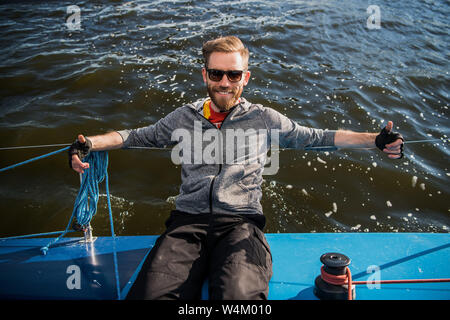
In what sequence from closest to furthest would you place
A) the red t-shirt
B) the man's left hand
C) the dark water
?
1. the man's left hand
2. the red t-shirt
3. the dark water

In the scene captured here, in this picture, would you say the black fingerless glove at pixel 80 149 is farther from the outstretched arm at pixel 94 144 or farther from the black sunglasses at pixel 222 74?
the black sunglasses at pixel 222 74

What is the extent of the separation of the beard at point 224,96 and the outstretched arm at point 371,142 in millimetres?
929

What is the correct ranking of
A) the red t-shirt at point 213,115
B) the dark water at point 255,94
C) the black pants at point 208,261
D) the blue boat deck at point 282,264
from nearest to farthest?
the black pants at point 208,261, the blue boat deck at point 282,264, the red t-shirt at point 213,115, the dark water at point 255,94

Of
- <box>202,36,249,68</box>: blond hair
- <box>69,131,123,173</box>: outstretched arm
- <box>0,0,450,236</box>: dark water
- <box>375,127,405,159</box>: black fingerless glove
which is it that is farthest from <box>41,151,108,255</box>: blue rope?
<box>375,127,405,159</box>: black fingerless glove

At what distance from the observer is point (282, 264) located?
3.04 m

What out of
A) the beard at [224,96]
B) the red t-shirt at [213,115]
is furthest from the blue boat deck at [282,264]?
the beard at [224,96]

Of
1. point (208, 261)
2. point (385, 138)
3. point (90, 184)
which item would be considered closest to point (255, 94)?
point (385, 138)

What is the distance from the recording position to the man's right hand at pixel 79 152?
2773mm

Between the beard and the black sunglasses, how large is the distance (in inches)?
2.5

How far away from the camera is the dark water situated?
504 cm

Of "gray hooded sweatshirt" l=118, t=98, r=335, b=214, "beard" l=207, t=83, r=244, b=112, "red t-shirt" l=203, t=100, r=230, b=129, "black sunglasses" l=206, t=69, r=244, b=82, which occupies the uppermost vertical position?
"black sunglasses" l=206, t=69, r=244, b=82

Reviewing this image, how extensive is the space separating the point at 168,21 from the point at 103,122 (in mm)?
4934

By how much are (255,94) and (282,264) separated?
15.7ft

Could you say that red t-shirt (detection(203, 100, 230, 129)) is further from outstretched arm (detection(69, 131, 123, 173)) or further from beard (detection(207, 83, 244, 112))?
outstretched arm (detection(69, 131, 123, 173))
